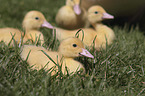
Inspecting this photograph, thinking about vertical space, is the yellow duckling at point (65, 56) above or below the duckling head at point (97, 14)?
below

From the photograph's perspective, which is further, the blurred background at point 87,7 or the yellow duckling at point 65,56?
the blurred background at point 87,7

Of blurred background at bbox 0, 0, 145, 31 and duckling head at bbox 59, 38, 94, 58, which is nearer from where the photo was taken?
duckling head at bbox 59, 38, 94, 58

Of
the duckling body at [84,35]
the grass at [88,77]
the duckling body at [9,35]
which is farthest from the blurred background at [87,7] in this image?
the grass at [88,77]

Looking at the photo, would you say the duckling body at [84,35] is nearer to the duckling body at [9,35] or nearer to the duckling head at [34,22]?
the duckling head at [34,22]

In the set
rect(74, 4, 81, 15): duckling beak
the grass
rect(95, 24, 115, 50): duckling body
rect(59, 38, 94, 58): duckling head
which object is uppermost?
rect(74, 4, 81, 15): duckling beak

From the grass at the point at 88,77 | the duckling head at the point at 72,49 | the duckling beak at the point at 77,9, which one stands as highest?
the duckling beak at the point at 77,9

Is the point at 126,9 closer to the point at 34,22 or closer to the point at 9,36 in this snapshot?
the point at 34,22

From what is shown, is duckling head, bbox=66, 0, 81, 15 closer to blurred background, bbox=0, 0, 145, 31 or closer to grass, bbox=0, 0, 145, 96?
blurred background, bbox=0, 0, 145, 31

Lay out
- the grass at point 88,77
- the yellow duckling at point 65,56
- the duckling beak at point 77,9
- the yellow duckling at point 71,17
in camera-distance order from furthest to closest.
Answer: the yellow duckling at point 71,17 → the duckling beak at point 77,9 → the yellow duckling at point 65,56 → the grass at point 88,77

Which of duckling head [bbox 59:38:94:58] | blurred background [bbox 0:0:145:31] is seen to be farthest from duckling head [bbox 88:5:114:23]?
duckling head [bbox 59:38:94:58]

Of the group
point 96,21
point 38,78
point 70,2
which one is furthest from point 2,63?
point 70,2

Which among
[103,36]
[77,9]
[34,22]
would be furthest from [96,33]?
[34,22]

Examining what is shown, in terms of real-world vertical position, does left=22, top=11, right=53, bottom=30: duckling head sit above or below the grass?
above

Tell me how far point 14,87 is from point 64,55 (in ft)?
2.28
